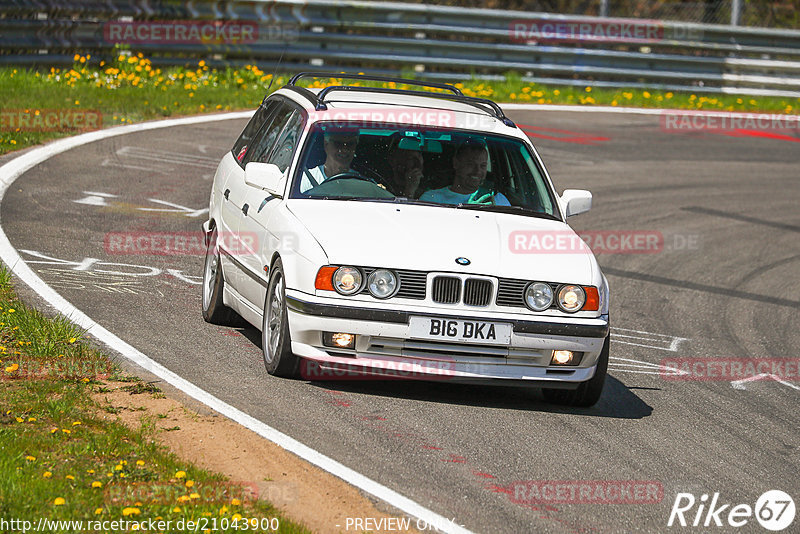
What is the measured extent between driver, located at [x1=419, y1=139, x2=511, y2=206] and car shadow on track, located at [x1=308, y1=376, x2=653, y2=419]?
3.87 feet

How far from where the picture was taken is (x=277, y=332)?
762 centimetres

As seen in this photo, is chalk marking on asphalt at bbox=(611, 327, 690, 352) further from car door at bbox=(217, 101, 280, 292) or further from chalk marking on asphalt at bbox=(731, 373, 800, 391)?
car door at bbox=(217, 101, 280, 292)

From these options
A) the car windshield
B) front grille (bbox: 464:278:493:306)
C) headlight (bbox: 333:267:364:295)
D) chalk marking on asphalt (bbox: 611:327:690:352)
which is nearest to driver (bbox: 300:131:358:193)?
the car windshield

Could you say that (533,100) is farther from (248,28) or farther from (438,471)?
(438,471)

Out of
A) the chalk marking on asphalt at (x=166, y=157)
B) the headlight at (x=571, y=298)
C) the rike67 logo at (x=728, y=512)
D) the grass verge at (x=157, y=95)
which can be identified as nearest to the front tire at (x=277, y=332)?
the headlight at (x=571, y=298)

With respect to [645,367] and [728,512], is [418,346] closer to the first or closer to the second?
[728,512]

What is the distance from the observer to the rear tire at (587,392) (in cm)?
759

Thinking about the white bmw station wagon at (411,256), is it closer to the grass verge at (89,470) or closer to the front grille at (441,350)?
the front grille at (441,350)

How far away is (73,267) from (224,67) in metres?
12.8

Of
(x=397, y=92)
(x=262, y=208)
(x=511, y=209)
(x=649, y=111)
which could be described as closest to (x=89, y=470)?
(x=262, y=208)

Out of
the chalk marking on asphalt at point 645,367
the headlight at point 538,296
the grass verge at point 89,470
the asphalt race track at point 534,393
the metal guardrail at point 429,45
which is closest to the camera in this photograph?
the grass verge at point 89,470

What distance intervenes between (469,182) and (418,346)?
1597 mm

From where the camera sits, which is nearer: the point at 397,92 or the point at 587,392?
the point at 587,392

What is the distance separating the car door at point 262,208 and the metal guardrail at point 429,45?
477 inches
